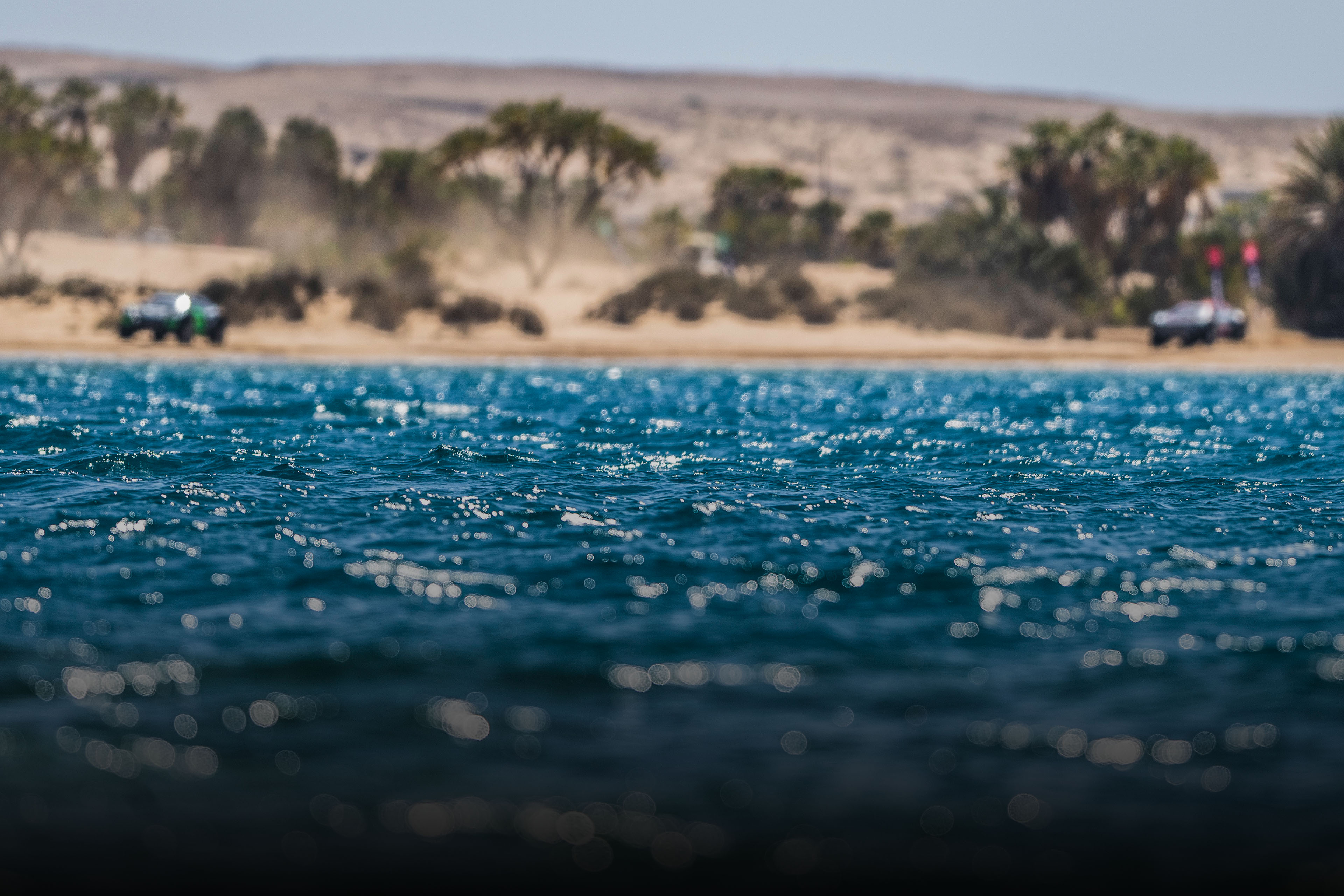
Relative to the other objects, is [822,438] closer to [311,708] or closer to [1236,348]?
[311,708]

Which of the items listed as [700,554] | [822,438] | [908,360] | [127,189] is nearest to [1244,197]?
[127,189]

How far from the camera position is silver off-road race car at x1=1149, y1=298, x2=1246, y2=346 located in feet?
167

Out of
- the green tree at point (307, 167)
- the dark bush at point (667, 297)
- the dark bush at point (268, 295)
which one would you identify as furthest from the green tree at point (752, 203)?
the dark bush at point (268, 295)

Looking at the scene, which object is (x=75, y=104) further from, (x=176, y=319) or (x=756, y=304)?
(x=756, y=304)

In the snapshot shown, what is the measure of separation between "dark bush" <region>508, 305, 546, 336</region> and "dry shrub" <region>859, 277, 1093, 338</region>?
13.5m

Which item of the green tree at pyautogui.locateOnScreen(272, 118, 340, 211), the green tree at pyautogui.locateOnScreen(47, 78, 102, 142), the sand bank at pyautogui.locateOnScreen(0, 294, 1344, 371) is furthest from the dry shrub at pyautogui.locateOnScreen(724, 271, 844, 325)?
the green tree at pyautogui.locateOnScreen(47, 78, 102, 142)

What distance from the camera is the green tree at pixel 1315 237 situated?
186 ft

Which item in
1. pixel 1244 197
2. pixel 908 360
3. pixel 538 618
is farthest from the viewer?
pixel 1244 197

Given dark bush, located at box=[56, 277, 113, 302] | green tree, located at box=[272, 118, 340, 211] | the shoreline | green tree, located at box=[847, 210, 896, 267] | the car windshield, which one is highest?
green tree, located at box=[272, 118, 340, 211]

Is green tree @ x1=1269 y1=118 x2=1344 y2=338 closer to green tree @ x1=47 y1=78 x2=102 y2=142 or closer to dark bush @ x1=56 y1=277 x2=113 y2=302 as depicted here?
dark bush @ x1=56 y1=277 x2=113 y2=302

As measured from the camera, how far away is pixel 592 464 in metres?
17.7

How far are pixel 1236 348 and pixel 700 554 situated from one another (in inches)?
1746

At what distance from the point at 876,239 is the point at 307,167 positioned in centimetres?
3589

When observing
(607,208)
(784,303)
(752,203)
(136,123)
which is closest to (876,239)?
(752,203)
